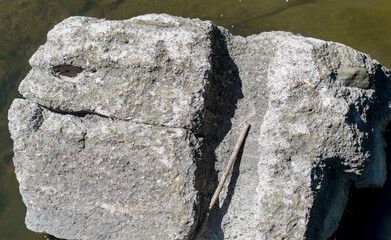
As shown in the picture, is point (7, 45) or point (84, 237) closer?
point (84, 237)

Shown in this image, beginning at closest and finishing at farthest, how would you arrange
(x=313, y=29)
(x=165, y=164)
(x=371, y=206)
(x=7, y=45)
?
(x=165, y=164) < (x=371, y=206) < (x=313, y=29) < (x=7, y=45)

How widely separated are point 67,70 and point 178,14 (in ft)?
4.04

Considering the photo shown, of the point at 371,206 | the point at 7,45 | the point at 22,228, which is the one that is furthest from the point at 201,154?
the point at 7,45

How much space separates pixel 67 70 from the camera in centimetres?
204

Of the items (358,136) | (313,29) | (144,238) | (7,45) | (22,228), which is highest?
(313,29)

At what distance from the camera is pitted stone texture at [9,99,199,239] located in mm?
1892

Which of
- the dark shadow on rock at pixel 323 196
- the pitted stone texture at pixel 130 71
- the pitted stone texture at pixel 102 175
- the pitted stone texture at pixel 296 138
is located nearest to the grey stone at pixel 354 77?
the pitted stone texture at pixel 296 138

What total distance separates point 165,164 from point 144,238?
340mm

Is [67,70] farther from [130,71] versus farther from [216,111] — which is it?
[216,111]

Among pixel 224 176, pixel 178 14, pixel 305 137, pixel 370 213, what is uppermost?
pixel 178 14

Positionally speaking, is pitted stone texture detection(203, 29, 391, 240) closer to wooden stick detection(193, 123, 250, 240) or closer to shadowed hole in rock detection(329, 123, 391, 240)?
wooden stick detection(193, 123, 250, 240)

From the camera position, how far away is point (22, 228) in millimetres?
2961

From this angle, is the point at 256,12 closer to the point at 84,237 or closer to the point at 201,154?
the point at 201,154

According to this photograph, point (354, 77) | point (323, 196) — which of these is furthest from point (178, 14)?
point (323, 196)
